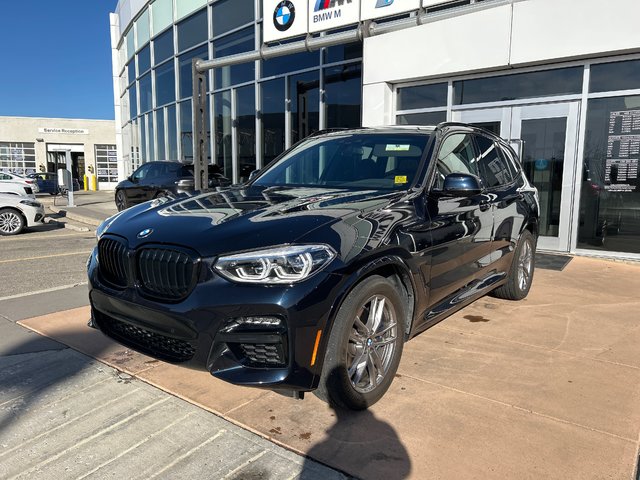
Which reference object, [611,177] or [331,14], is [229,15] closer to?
[331,14]

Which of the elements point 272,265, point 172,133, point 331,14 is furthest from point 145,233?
point 172,133

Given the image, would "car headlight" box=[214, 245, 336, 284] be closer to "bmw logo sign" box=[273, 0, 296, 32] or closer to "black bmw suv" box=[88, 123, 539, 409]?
"black bmw suv" box=[88, 123, 539, 409]

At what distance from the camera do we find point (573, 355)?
3.86m

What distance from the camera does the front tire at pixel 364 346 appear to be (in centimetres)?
261

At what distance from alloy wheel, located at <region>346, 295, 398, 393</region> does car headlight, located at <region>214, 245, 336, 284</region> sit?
1.50ft

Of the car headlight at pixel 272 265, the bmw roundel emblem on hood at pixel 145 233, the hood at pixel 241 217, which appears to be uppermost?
the hood at pixel 241 217

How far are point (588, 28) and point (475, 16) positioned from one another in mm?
1758

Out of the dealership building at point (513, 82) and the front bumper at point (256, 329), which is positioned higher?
the dealership building at point (513, 82)

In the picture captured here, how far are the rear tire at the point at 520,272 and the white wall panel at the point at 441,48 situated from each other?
395 cm

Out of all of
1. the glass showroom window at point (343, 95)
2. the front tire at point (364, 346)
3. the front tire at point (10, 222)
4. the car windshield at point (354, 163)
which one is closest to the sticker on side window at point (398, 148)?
the car windshield at point (354, 163)

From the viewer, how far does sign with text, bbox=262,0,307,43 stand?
10508 mm

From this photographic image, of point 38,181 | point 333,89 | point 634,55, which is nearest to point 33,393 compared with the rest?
point 634,55

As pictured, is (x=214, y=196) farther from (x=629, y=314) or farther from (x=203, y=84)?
(x=203, y=84)

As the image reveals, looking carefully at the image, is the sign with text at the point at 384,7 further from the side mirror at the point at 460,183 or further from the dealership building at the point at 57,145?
the dealership building at the point at 57,145
